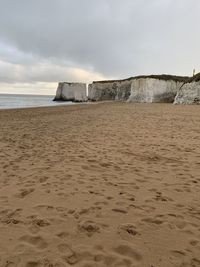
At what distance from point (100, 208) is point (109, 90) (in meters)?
82.9

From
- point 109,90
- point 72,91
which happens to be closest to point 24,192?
point 109,90

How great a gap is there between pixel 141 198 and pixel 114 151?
3.98 meters

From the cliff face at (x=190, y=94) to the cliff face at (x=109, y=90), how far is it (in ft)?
109

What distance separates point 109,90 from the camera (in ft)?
283

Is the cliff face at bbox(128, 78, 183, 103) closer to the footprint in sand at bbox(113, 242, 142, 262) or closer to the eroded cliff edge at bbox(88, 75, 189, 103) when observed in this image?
the eroded cliff edge at bbox(88, 75, 189, 103)

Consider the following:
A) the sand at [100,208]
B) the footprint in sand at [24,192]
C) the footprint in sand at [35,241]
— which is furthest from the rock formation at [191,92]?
the footprint in sand at [35,241]

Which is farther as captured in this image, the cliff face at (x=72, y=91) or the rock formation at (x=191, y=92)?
the cliff face at (x=72, y=91)

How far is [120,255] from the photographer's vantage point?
334 centimetres

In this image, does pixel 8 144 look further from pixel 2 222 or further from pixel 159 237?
pixel 159 237

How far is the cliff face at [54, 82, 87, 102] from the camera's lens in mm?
90000

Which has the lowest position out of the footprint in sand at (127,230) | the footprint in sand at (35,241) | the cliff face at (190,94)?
the footprint in sand at (35,241)

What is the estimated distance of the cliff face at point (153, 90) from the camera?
61375 millimetres

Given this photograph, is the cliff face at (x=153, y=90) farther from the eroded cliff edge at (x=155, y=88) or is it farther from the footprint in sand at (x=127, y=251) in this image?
the footprint in sand at (x=127, y=251)

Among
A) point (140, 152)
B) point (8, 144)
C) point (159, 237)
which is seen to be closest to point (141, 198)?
point (159, 237)
